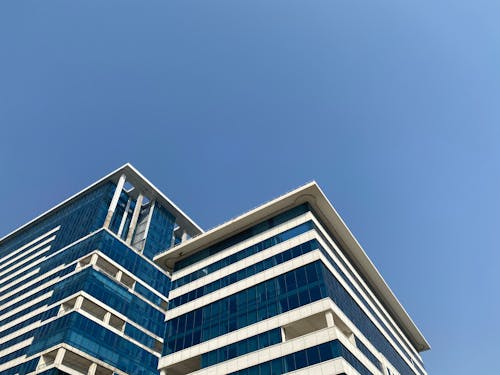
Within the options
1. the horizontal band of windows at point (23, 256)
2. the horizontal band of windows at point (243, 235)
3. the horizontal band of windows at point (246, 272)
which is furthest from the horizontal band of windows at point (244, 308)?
the horizontal band of windows at point (23, 256)

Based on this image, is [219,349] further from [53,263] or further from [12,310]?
[12,310]

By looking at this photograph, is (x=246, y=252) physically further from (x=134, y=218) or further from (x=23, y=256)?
(x=23, y=256)

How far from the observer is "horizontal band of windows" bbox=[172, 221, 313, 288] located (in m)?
51.3

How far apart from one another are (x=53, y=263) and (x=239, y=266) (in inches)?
2202

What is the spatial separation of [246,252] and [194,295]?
890cm

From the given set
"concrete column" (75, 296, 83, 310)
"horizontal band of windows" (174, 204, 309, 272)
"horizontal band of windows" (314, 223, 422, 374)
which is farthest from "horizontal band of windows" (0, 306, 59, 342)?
"horizontal band of windows" (314, 223, 422, 374)

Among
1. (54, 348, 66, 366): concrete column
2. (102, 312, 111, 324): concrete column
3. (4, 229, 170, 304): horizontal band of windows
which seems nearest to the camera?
(54, 348, 66, 366): concrete column

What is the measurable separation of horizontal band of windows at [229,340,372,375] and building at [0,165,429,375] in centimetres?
10

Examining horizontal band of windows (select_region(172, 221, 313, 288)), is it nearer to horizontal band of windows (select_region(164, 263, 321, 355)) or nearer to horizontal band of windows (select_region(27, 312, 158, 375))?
horizontal band of windows (select_region(164, 263, 321, 355))

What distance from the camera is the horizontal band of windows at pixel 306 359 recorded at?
127 ft

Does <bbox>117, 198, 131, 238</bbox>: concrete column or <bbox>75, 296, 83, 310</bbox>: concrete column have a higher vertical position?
<bbox>117, 198, 131, 238</bbox>: concrete column

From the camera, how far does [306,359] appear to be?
129 ft

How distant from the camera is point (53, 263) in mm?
89500

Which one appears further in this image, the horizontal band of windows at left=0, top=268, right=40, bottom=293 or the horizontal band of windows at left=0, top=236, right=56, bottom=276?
the horizontal band of windows at left=0, top=236, right=56, bottom=276
